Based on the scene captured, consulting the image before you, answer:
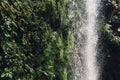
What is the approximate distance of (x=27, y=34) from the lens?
22.4 feet

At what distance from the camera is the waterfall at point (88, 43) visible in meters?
10.5

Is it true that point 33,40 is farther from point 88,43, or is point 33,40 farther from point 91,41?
point 91,41

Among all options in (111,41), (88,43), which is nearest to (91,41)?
(88,43)

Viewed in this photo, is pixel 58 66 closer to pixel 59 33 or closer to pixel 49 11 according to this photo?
pixel 59 33

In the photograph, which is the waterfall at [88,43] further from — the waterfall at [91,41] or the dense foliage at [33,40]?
the dense foliage at [33,40]

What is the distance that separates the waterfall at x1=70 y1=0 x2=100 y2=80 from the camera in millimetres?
10466

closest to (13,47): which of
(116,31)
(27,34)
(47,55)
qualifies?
(27,34)

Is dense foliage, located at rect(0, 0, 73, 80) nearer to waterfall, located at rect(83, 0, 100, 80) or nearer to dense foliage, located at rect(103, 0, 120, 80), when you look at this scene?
waterfall, located at rect(83, 0, 100, 80)

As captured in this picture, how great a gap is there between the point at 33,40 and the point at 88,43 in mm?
4648

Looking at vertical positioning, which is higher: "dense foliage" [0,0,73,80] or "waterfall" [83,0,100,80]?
"dense foliage" [0,0,73,80]

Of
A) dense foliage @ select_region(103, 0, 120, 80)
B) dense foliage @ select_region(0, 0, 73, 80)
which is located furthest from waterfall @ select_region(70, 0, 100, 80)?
dense foliage @ select_region(0, 0, 73, 80)

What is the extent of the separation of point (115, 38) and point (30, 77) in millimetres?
5582

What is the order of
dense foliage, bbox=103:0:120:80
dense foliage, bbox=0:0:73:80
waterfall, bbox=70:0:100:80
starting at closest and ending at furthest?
dense foliage, bbox=0:0:73:80 < waterfall, bbox=70:0:100:80 < dense foliage, bbox=103:0:120:80

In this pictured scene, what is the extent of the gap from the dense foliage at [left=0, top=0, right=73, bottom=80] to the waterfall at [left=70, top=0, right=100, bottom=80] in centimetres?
170
